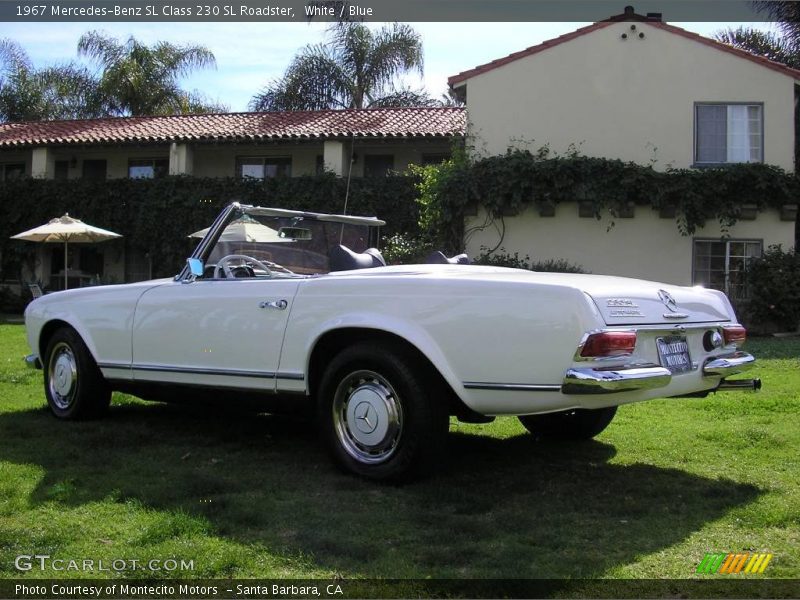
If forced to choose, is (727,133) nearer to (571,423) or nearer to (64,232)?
(571,423)

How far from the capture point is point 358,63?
90.1 feet

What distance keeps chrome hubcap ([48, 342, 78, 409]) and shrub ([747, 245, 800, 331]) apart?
504 inches

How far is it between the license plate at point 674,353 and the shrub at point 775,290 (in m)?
12.1

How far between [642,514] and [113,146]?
21.4m

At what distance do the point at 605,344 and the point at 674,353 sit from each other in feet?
2.18

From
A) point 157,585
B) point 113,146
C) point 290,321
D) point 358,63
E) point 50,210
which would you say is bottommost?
point 157,585

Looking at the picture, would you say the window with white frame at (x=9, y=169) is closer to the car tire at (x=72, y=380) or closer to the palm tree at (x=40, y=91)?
the palm tree at (x=40, y=91)

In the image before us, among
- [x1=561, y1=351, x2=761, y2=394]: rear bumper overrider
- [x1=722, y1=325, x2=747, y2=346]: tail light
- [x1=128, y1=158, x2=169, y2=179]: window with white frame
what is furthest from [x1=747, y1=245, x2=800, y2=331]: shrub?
[x1=128, y1=158, x2=169, y2=179]: window with white frame

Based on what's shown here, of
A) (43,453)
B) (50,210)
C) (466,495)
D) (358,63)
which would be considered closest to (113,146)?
(50,210)

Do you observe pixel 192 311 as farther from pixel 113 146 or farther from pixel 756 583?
pixel 113 146

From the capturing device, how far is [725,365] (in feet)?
14.7

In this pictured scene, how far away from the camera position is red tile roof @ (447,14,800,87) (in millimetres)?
16359

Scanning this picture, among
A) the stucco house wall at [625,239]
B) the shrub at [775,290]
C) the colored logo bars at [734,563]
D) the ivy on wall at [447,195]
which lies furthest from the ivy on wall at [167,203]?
the colored logo bars at [734,563]

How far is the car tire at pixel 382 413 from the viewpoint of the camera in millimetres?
4156
